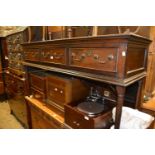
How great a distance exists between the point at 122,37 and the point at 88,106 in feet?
2.17

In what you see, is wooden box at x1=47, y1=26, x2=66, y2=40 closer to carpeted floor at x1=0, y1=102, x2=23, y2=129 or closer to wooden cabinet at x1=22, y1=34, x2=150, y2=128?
wooden cabinet at x1=22, y1=34, x2=150, y2=128

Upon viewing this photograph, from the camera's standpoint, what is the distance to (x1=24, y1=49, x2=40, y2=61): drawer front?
5.15 ft

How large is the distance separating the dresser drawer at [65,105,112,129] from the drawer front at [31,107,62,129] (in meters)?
0.20

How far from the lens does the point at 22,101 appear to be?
2227 millimetres

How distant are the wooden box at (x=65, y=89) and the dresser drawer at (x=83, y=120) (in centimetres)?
11

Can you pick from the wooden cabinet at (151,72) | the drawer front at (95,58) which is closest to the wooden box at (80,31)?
the drawer front at (95,58)

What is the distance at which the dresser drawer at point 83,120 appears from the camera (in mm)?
1008

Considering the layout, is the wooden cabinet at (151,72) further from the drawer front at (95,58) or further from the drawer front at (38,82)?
the drawer front at (38,82)

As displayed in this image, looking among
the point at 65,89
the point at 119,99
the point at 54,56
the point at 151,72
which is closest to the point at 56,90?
the point at 65,89

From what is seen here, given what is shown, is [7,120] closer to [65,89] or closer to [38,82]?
[38,82]

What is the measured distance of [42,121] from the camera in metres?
1.69

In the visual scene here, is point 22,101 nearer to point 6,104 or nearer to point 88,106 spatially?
point 88,106

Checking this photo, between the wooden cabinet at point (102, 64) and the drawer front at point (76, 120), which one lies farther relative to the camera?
the drawer front at point (76, 120)
